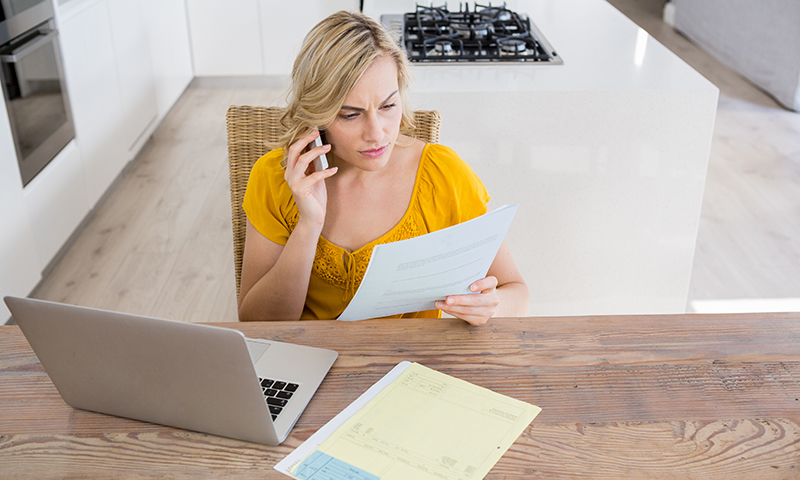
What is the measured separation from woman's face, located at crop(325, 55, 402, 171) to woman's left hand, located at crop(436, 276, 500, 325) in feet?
1.12

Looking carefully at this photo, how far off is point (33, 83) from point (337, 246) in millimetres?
1803

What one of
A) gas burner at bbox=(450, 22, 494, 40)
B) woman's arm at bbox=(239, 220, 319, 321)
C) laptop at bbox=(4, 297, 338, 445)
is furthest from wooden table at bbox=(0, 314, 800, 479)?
gas burner at bbox=(450, 22, 494, 40)

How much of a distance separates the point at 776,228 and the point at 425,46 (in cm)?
184

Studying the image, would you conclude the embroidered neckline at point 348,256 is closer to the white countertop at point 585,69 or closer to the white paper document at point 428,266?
the white paper document at point 428,266

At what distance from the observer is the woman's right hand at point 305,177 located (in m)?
1.18

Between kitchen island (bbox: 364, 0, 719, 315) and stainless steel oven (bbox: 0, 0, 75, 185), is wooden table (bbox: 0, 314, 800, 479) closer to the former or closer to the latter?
kitchen island (bbox: 364, 0, 719, 315)

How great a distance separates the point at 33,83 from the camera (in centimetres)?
254

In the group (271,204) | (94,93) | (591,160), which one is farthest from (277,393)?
(94,93)

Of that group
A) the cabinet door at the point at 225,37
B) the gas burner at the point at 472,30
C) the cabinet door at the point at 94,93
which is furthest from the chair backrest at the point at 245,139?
the cabinet door at the point at 225,37

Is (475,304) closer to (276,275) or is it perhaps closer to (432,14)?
(276,275)

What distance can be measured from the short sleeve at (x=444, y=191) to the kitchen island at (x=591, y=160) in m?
0.63

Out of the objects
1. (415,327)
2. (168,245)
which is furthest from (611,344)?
(168,245)

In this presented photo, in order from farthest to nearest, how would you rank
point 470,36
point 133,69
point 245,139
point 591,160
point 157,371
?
point 133,69 → point 470,36 → point 591,160 → point 245,139 → point 157,371

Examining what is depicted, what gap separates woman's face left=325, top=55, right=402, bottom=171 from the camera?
4.00 feet
